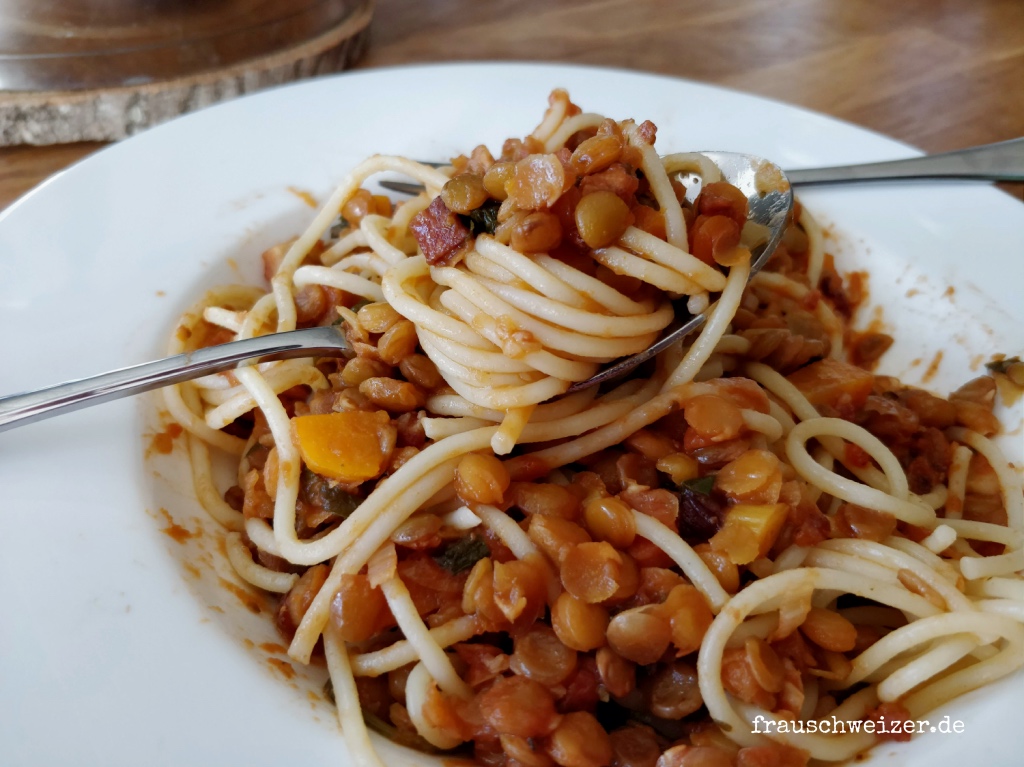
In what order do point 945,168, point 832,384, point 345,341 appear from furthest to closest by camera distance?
point 945,168, point 832,384, point 345,341

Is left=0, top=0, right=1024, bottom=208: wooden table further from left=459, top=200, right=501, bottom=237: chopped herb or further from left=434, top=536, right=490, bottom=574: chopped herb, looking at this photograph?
left=434, top=536, right=490, bottom=574: chopped herb

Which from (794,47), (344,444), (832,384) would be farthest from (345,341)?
(794,47)

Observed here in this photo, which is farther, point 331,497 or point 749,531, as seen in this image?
point 331,497

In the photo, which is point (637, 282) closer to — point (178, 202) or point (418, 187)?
point (418, 187)

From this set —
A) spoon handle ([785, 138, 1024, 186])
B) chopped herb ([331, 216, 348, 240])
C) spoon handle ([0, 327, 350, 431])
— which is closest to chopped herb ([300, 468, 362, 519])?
spoon handle ([0, 327, 350, 431])

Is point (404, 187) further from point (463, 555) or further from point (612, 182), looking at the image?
point (463, 555)

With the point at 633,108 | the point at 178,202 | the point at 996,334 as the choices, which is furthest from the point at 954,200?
the point at 178,202

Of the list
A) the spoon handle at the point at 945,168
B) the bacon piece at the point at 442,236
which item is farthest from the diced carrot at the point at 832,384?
the bacon piece at the point at 442,236
